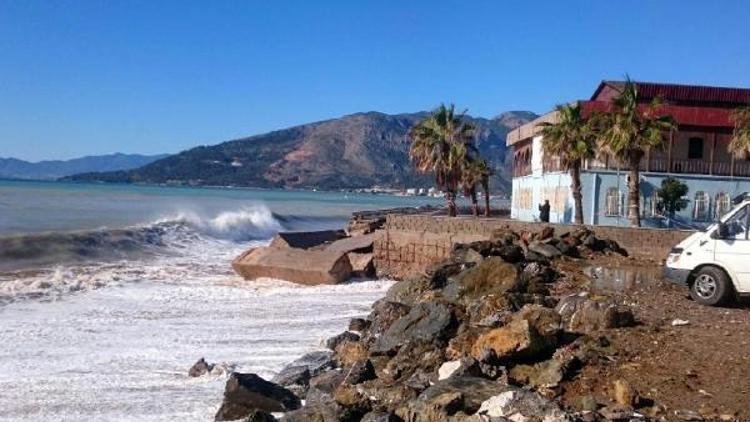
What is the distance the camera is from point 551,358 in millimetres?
9148

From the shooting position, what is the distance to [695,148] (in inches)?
1383

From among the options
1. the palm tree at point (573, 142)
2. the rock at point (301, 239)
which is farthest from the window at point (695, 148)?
the rock at point (301, 239)

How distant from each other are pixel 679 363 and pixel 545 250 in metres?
10.3

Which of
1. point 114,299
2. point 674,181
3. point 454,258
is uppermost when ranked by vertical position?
point 674,181

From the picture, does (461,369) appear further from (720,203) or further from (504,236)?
(720,203)

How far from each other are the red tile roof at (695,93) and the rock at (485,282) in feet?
90.4

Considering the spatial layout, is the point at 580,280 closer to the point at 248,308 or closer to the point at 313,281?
the point at 248,308

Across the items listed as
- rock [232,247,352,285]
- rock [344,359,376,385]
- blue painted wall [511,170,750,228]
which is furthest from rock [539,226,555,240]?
rock [344,359,376,385]

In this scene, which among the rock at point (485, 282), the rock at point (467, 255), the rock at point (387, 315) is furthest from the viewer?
the rock at point (467, 255)

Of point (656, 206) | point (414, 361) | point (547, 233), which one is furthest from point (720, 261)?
point (656, 206)

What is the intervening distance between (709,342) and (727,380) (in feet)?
5.69

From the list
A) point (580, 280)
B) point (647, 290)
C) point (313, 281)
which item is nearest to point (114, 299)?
point (313, 281)

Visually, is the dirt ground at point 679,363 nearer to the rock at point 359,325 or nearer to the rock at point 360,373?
the rock at point 360,373

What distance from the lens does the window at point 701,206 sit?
112 feet
